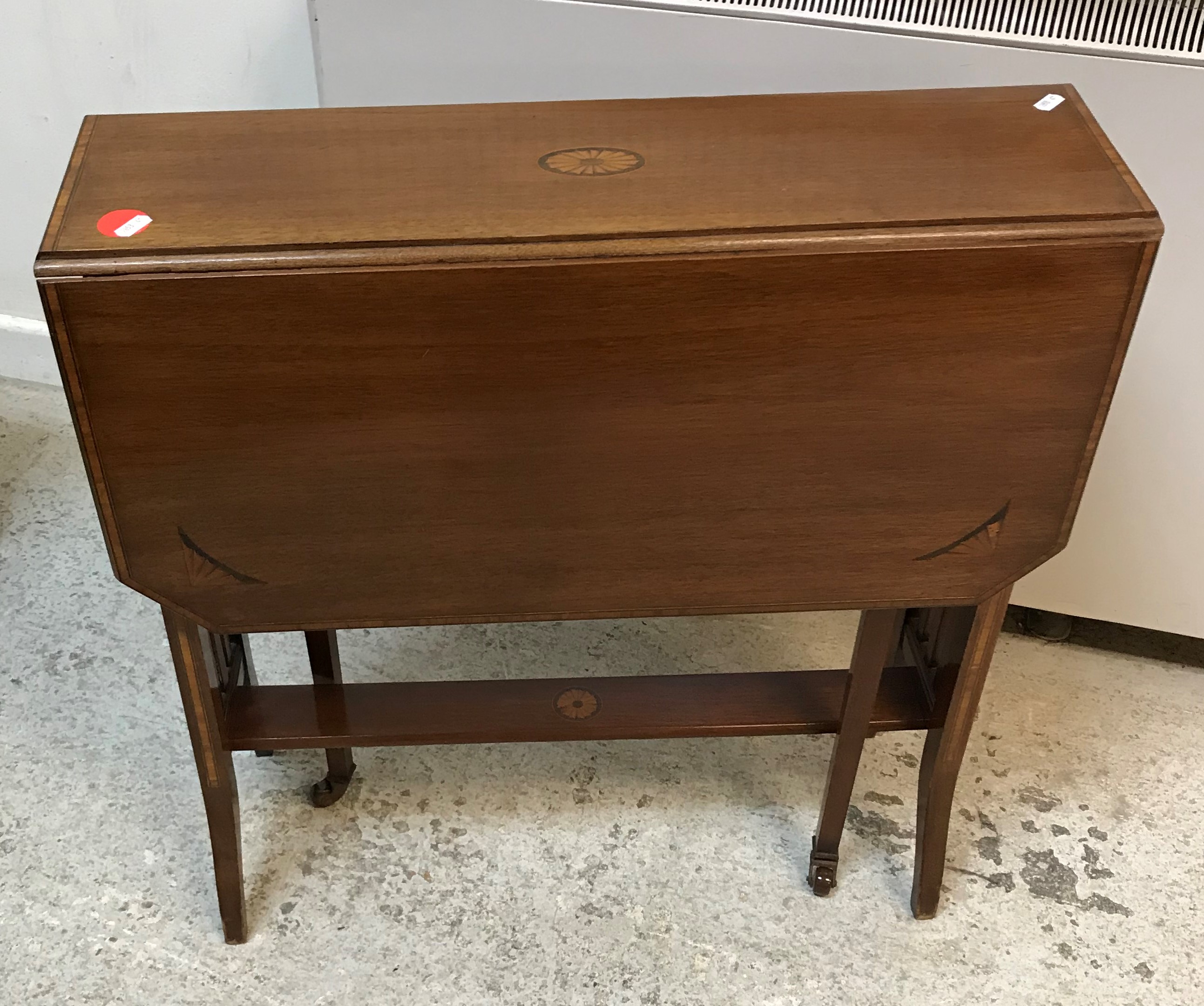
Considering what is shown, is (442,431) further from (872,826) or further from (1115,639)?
(1115,639)

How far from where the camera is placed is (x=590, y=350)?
96 cm

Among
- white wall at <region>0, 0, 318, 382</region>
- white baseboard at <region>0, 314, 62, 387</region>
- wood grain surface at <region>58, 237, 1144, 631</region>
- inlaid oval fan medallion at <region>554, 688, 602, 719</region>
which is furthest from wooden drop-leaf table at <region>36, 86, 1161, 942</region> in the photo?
white baseboard at <region>0, 314, 62, 387</region>

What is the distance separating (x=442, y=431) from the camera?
39.3 inches

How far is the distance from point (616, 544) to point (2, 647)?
3.92 ft

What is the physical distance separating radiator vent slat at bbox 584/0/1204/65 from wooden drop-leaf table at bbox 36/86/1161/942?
0.67 ft

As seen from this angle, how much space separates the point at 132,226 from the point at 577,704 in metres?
0.73

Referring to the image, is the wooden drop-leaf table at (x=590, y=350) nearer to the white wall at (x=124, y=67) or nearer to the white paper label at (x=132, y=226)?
the white paper label at (x=132, y=226)

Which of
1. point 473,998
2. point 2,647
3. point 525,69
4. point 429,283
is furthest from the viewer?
point 2,647

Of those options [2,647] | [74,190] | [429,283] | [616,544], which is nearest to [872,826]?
[616,544]

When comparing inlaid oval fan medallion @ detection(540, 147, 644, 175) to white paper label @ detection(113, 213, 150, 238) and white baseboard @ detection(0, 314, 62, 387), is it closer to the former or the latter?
white paper label @ detection(113, 213, 150, 238)

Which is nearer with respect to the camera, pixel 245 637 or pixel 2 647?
pixel 245 637

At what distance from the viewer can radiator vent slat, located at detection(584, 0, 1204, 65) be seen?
1.29 metres

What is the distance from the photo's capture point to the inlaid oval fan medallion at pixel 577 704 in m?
1.37

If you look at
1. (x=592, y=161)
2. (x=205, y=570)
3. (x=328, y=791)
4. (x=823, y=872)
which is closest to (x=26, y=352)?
(x=328, y=791)
